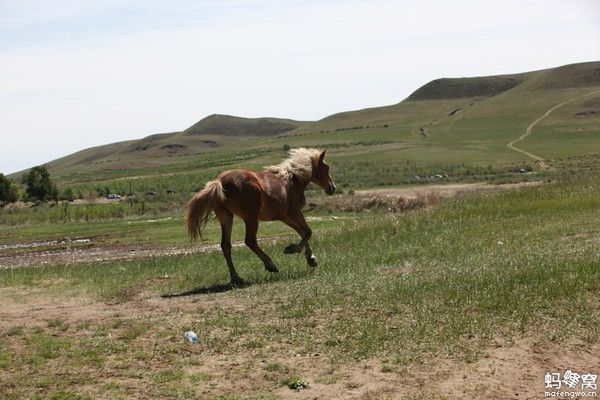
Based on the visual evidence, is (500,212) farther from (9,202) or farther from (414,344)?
(9,202)

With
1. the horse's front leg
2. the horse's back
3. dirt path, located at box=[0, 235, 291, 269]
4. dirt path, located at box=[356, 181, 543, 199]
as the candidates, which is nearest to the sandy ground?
the horse's back

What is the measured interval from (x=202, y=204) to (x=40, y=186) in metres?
53.5

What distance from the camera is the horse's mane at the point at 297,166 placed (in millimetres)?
15328

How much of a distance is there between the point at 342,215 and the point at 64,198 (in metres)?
38.9

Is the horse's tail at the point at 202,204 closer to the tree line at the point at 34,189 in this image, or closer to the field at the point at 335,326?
the field at the point at 335,326

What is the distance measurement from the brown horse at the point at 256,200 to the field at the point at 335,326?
75 cm

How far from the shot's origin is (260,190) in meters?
14.2

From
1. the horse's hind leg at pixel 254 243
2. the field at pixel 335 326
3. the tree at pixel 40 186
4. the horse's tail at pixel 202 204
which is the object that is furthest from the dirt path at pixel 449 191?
the tree at pixel 40 186

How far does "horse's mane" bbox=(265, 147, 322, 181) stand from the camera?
15328mm

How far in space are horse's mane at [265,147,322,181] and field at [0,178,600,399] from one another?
194 centimetres

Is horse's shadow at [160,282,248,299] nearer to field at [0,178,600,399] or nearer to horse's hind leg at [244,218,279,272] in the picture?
field at [0,178,600,399]

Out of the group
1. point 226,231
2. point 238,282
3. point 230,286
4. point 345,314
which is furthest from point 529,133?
point 345,314

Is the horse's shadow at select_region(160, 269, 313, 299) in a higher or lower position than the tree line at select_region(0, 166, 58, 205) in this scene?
lower

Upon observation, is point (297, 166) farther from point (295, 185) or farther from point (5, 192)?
point (5, 192)
